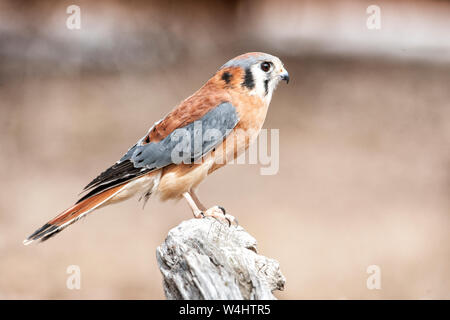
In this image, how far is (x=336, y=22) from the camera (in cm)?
714

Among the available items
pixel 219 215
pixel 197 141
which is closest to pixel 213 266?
pixel 219 215

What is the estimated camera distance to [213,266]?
255 centimetres

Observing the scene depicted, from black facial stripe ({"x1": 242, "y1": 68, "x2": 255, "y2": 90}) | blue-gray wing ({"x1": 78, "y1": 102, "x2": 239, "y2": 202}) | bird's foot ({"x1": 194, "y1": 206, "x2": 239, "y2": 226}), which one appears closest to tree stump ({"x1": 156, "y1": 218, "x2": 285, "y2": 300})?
bird's foot ({"x1": 194, "y1": 206, "x2": 239, "y2": 226})

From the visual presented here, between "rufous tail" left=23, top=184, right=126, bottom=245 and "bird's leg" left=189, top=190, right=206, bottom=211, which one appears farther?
"bird's leg" left=189, top=190, right=206, bottom=211

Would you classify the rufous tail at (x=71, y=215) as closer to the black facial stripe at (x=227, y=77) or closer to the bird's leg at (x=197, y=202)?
the bird's leg at (x=197, y=202)

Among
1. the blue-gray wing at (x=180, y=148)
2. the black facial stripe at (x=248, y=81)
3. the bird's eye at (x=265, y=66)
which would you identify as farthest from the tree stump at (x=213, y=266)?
the bird's eye at (x=265, y=66)

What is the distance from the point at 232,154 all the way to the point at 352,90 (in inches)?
175

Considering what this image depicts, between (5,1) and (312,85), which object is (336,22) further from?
(5,1)

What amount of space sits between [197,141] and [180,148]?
108 mm

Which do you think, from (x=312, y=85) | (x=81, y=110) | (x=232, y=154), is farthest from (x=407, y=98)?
(x=232, y=154)

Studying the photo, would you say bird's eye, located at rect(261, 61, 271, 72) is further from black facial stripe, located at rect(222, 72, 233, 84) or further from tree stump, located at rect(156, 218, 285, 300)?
tree stump, located at rect(156, 218, 285, 300)

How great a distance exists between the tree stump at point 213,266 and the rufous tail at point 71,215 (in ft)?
1.68

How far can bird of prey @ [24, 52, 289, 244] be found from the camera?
3.12m

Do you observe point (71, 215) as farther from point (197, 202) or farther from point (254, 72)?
point (254, 72)
